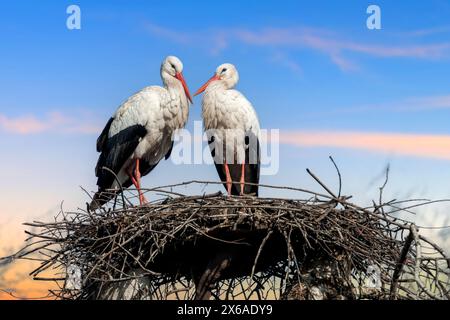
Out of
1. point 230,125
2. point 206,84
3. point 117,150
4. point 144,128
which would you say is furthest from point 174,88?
point 117,150

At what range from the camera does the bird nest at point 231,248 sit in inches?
189

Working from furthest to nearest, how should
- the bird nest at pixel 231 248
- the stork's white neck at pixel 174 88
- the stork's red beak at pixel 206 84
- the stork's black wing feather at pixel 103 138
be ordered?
the stork's black wing feather at pixel 103 138
the stork's red beak at pixel 206 84
the stork's white neck at pixel 174 88
the bird nest at pixel 231 248

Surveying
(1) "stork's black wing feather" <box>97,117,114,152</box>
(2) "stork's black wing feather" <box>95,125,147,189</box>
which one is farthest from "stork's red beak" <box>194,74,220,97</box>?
(1) "stork's black wing feather" <box>97,117,114,152</box>

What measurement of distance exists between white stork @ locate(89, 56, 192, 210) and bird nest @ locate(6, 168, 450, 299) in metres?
1.68

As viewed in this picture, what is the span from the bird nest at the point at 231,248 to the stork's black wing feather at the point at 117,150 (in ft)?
5.53

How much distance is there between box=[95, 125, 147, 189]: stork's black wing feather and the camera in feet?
22.9

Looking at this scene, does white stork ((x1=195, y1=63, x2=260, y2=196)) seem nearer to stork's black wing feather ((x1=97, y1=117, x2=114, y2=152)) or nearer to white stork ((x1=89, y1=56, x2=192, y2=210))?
white stork ((x1=89, y1=56, x2=192, y2=210))

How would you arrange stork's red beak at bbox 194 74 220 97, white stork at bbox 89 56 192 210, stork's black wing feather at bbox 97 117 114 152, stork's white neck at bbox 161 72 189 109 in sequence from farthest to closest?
stork's black wing feather at bbox 97 117 114 152
stork's red beak at bbox 194 74 220 97
stork's white neck at bbox 161 72 189 109
white stork at bbox 89 56 192 210

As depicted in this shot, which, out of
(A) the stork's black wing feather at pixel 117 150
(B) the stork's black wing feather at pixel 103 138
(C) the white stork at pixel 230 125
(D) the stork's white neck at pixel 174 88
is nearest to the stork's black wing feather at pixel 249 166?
(C) the white stork at pixel 230 125

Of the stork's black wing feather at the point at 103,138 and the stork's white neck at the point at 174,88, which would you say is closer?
the stork's white neck at the point at 174,88

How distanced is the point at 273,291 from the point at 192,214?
3.31 feet

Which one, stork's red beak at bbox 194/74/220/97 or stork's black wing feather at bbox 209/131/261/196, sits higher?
stork's red beak at bbox 194/74/220/97

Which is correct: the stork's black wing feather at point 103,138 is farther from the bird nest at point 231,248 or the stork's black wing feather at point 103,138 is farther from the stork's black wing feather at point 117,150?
the bird nest at point 231,248

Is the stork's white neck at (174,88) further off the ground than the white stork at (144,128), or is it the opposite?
the stork's white neck at (174,88)
